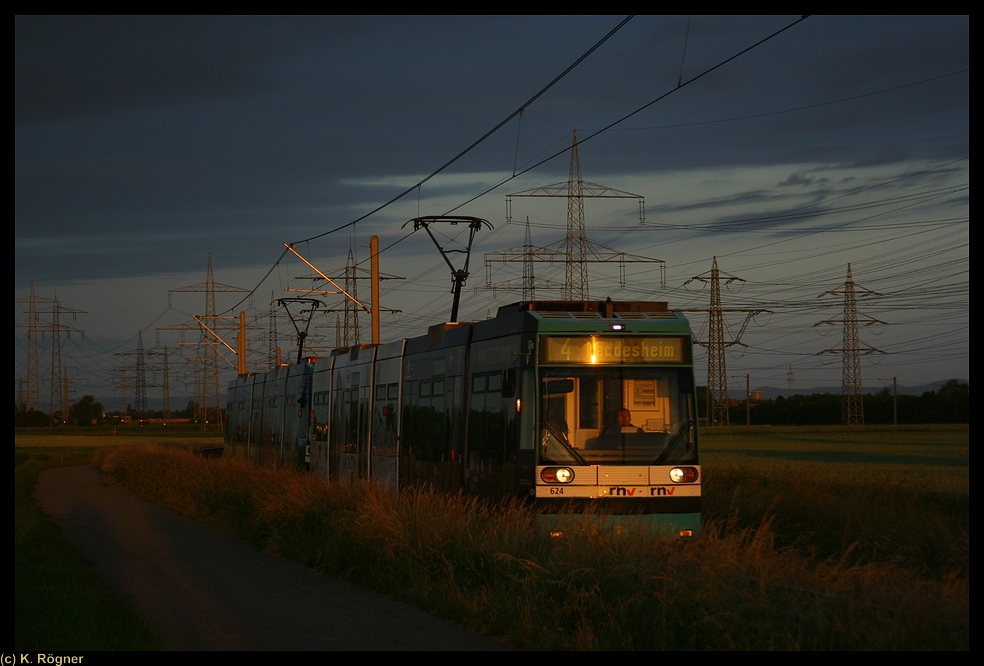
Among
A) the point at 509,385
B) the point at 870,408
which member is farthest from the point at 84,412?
the point at 509,385

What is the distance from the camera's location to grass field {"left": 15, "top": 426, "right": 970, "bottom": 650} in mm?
8414

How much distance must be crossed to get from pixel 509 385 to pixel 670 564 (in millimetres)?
Result: 4717

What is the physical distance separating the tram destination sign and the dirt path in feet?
13.1

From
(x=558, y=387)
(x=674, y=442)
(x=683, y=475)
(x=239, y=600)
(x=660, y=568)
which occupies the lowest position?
(x=239, y=600)

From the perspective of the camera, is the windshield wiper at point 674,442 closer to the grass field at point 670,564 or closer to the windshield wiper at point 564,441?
the windshield wiper at point 564,441

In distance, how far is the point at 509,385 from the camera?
14.4 meters

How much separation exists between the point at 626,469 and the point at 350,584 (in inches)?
143

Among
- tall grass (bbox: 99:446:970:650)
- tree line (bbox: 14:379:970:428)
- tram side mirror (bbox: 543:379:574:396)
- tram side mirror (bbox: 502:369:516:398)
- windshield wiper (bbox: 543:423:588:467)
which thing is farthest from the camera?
tree line (bbox: 14:379:970:428)

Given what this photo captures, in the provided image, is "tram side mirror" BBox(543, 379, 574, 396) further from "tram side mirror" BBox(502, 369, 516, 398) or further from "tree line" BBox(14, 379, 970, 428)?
"tree line" BBox(14, 379, 970, 428)

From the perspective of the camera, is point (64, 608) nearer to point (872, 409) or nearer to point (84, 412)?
point (872, 409)

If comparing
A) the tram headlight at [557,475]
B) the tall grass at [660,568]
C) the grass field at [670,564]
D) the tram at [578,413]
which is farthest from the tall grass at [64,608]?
the tram headlight at [557,475]

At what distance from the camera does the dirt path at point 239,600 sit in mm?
9781

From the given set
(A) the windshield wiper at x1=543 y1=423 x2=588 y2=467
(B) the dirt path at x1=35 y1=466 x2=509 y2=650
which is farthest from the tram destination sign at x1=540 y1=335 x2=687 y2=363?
(B) the dirt path at x1=35 y1=466 x2=509 y2=650
